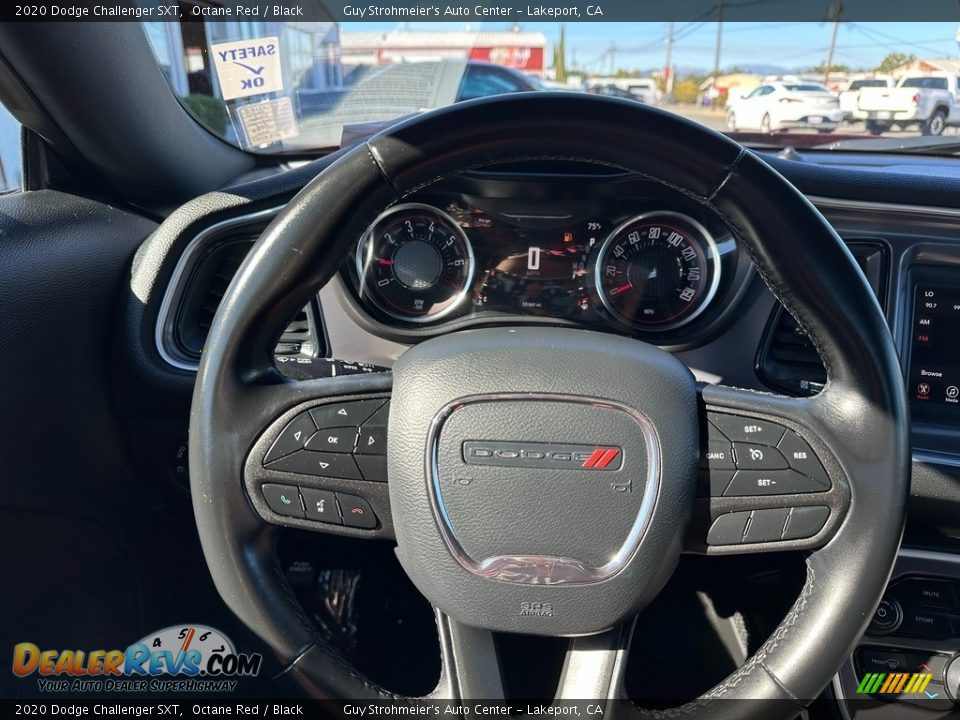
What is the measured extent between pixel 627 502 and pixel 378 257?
1091 millimetres

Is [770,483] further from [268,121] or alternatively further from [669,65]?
[268,121]

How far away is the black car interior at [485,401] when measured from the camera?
1.17 m

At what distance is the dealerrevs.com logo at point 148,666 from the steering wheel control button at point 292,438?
0.99 metres

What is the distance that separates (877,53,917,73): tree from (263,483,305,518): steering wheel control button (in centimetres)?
195

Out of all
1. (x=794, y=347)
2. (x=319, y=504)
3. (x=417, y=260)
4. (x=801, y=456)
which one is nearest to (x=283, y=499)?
(x=319, y=504)

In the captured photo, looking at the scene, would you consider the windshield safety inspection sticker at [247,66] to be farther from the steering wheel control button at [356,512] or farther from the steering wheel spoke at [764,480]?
the steering wheel spoke at [764,480]

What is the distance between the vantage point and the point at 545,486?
1201 mm

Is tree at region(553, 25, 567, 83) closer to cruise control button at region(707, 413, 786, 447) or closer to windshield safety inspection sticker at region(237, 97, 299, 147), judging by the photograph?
windshield safety inspection sticker at region(237, 97, 299, 147)

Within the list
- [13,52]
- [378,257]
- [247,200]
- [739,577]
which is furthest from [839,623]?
[13,52]

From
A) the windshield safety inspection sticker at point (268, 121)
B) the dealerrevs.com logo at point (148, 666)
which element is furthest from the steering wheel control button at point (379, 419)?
the windshield safety inspection sticker at point (268, 121)

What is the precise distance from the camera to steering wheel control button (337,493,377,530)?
1.27 metres

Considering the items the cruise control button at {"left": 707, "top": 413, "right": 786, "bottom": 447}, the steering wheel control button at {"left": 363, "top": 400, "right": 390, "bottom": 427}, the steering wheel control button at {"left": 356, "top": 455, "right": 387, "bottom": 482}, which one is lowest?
the steering wheel control button at {"left": 356, "top": 455, "right": 387, "bottom": 482}

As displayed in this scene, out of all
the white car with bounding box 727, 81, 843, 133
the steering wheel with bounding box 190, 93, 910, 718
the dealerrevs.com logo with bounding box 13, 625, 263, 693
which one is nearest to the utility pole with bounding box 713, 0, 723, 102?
the white car with bounding box 727, 81, 843, 133

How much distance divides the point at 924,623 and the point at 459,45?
187 cm
